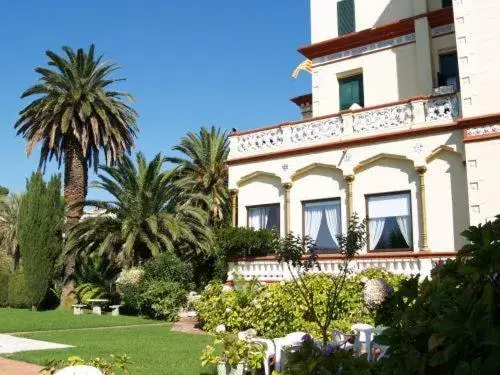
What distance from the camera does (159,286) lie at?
20734 millimetres

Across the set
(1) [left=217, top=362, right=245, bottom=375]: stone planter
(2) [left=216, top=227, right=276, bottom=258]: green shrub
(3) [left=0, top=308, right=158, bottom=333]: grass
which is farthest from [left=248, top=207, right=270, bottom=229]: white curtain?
(1) [left=217, top=362, right=245, bottom=375]: stone planter

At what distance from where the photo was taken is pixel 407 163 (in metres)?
17.7

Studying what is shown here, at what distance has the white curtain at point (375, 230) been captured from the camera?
58.8ft

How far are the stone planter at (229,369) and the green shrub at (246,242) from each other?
10347 millimetres

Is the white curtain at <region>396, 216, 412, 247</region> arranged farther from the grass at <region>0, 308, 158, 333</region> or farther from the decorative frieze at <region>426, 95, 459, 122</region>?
the grass at <region>0, 308, 158, 333</region>

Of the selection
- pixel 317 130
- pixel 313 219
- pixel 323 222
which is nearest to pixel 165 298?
pixel 313 219

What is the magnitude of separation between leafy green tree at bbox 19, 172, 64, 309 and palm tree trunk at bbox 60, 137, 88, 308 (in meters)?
1.03

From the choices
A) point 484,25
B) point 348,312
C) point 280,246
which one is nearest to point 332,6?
point 484,25

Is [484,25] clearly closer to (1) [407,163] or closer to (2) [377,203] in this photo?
(1) [407,163]

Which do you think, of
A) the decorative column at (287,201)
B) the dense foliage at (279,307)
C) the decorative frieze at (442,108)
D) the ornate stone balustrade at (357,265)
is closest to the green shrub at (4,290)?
the ornate stone balustrade at (357,265)

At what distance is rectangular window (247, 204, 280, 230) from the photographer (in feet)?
67.3

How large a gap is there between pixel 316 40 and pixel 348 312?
13339mm

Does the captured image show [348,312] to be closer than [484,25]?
Yes

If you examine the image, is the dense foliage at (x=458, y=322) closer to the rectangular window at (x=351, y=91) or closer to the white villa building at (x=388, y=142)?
the white villa building at (x=388, y=142)
